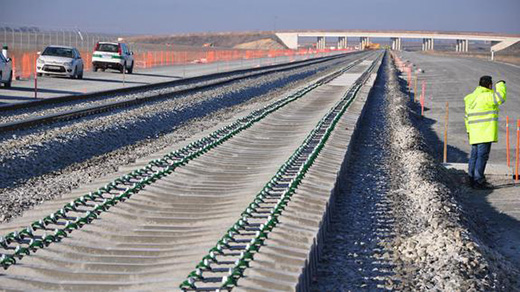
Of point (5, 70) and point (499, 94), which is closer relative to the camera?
point (499, 94)

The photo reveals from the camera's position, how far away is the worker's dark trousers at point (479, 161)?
1512 cm

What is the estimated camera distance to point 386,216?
1124 centimetres

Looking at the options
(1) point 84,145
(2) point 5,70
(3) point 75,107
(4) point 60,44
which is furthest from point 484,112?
(4) point 60,44

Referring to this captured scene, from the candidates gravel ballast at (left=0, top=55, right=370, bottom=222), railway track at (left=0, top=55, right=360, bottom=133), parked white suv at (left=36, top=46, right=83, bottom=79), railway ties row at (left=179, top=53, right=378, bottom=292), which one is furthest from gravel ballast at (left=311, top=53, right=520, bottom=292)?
parked white suv at (left=36, top=46, right=83, bottom=79)

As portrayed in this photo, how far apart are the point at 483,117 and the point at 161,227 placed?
24.7 feet

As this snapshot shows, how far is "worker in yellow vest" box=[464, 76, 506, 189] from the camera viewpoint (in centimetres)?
1490

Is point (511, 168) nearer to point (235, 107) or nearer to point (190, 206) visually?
point (190, 206)

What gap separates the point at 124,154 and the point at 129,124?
4.35 m

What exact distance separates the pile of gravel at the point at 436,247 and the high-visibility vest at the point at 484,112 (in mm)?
1098

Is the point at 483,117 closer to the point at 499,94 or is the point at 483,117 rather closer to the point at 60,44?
the point at 499,94

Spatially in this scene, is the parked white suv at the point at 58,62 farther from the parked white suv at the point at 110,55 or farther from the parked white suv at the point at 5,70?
the parked white suv at the point at 5,70

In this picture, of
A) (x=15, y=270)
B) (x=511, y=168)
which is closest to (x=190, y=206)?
(x=15, y=270)

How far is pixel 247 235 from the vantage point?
909cm

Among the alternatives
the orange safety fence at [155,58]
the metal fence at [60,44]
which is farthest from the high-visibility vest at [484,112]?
the metal fence at [60,44]
